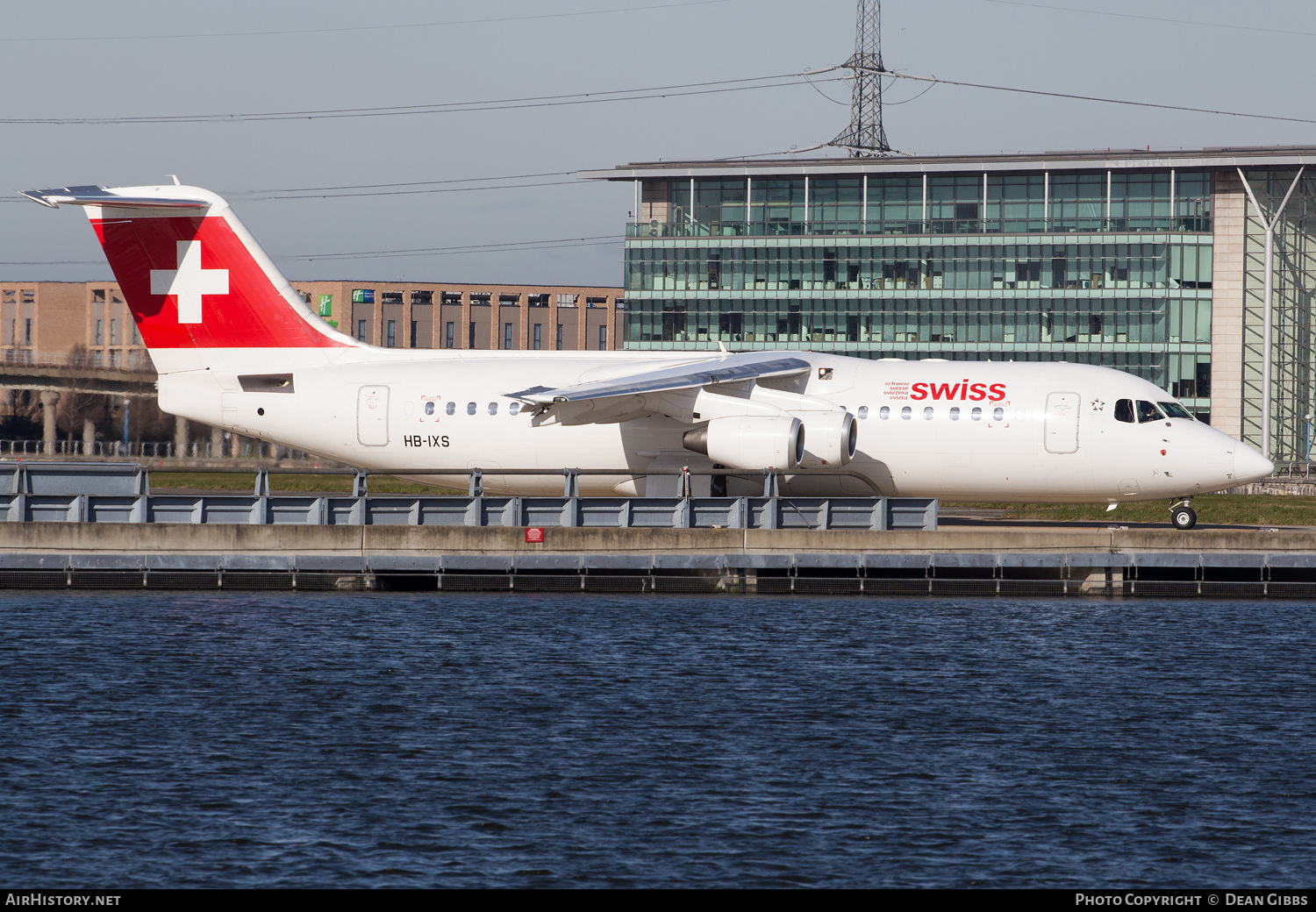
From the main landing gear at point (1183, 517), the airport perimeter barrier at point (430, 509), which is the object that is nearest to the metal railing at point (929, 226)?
the main landing gear at point (1183, 517)

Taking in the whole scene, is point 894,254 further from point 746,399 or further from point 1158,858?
point 1158,858

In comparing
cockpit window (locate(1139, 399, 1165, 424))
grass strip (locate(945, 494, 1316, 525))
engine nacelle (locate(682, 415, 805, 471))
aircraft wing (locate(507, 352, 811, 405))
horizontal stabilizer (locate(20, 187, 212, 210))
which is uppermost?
horizontal stabilizer (locate(20, 187, 212, 210))

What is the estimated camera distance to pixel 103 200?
36.2 metres

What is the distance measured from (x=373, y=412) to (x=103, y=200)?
8.23 m

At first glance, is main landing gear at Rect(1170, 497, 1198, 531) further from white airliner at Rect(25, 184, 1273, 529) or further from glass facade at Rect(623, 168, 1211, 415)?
glass facade at Rect(623, 168, 1211, 415)

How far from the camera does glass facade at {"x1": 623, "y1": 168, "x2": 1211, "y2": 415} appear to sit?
283ft

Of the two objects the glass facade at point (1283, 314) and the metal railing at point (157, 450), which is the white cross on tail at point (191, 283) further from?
the metal railing at point (157, 450)

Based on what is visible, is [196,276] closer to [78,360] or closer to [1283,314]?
[1283,314]

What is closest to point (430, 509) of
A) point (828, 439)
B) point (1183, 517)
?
point (828, 439)

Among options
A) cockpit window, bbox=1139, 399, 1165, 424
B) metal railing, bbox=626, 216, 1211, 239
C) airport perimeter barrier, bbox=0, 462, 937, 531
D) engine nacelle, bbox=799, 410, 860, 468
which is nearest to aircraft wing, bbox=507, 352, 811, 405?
engine nacelle, bbox=799, 410, 860, 468

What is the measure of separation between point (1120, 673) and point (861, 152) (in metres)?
77.8

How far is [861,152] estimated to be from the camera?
99.6 m

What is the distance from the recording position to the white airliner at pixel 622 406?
34062mm

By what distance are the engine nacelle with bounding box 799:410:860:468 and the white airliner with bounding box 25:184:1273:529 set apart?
44mm
